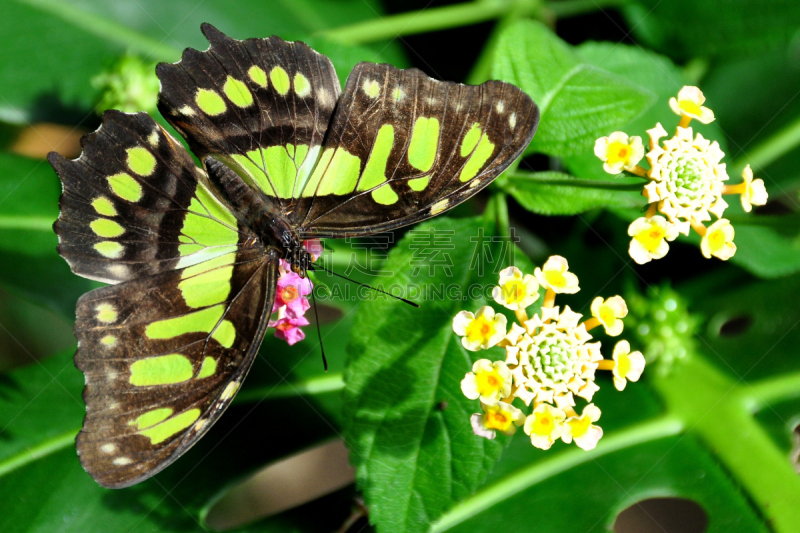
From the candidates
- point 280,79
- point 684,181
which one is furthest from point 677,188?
point 280,79

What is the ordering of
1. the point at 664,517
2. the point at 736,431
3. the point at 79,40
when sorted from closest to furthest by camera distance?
the point at 736,431 < the point at 664,517 < the point at 79,40

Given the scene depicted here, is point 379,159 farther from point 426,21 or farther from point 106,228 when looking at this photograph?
point 426,21

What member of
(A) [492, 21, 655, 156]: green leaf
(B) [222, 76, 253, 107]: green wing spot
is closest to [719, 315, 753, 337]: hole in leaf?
(A) [492, 21, 655, 156]: green leaf

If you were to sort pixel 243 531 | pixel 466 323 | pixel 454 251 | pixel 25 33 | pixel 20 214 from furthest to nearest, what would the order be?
pixel 25 33
pixel 20 214
pixel 243 531
pixel 454 251
pixel 466 323

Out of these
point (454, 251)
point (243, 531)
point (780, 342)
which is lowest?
point (243, 531)

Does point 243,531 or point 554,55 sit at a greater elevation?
point 554,55

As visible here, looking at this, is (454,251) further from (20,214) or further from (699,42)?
(20,214)

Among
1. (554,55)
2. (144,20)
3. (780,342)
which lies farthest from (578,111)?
(144,20)
